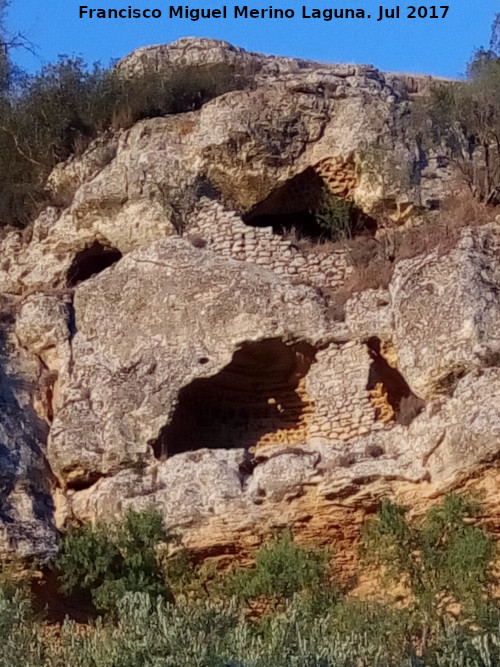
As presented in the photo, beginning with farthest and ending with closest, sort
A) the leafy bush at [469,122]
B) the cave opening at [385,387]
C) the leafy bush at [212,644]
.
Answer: the leafy bush at [469,122] < the cave opening at [385,387] < the leafy bush at [212,644]

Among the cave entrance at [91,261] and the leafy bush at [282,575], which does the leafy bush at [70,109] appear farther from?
the leafy bush at [282,575]

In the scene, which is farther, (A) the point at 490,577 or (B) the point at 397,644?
(A) the point at 490,577

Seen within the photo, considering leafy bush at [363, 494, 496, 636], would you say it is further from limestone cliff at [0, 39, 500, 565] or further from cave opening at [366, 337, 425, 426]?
cave opening at [366, 337, 425, 426]

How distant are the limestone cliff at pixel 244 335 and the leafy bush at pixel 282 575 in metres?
1.26

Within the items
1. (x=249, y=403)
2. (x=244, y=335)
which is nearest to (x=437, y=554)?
(x=244, y=335)

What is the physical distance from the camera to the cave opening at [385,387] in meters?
16.9

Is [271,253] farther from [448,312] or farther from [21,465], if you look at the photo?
[21,465]

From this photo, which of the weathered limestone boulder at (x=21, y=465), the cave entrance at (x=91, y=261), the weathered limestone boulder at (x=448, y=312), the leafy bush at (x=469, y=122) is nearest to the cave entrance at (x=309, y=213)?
the leafy bush at (x=469, y=122)

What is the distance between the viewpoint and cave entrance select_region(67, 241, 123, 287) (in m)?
20.0

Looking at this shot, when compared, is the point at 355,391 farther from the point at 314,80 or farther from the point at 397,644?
the point at 314,80

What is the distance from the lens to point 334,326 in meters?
17.4

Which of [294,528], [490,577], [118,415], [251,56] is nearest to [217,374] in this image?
[118,415]

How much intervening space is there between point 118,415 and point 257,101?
236 inches

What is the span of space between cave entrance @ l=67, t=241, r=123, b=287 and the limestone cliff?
0.04 meters
